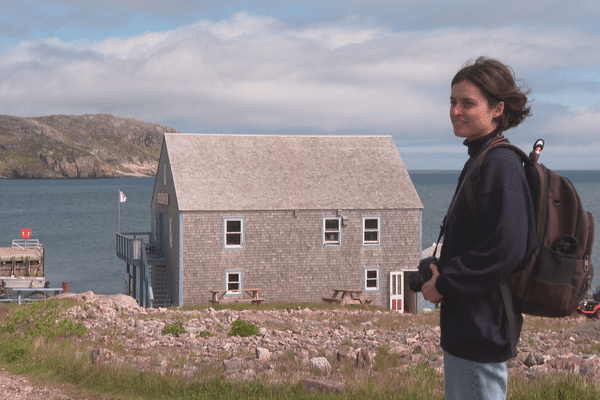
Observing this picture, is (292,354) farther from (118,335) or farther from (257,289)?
(257,289)

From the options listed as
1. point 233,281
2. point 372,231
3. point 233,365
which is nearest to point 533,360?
point 233,365

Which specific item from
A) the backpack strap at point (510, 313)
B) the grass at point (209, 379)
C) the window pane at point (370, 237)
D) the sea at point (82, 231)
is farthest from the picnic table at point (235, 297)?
the backpack strap at point (510, 313)

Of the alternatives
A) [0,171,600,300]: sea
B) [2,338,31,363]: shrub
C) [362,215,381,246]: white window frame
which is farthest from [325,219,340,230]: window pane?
[2,338,31,363]: shrub

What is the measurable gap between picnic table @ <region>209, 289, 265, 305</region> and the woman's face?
80.7 ft

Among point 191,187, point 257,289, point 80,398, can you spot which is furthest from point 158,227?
point 80,398

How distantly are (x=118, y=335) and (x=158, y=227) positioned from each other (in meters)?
20.7

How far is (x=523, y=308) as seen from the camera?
3229 millimetres

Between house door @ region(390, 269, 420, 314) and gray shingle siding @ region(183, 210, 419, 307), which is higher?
gray shingle siding @ region(183, 210, 419, 307)

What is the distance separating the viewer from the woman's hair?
134 inches

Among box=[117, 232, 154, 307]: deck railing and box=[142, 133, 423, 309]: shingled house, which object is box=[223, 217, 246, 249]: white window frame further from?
box=[117, 232, 154, 307]: deck railing

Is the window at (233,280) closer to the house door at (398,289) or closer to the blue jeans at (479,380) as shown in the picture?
the house door at (398,289)

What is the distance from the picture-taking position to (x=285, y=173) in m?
30.9

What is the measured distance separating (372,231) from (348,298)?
3793 mm

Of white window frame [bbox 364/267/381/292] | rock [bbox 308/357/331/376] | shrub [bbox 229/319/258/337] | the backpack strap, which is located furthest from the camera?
white window frame [bbox 364/267/381/292]
